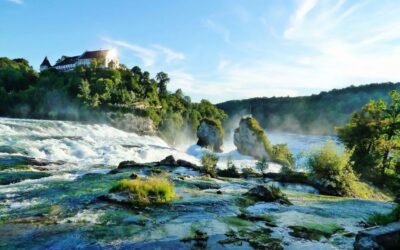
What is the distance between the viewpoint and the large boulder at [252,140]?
8094 cm

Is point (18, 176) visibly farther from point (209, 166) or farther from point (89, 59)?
point (89, 59)

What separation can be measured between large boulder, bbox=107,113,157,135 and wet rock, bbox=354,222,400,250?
100410 mm

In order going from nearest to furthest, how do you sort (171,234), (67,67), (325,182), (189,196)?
1. (171,234)
2. (189,196)
3. (325,182)
4. (67,67)

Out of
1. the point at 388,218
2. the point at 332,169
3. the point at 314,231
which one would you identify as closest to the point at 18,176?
the point at 314,231

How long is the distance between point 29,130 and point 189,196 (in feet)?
151

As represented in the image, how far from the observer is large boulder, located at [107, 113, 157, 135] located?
11000 cm

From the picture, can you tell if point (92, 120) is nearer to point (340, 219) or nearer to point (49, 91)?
point (49, 91)

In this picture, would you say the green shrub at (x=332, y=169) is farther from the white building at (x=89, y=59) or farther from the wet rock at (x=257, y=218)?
the white building at (x=89, y=59)

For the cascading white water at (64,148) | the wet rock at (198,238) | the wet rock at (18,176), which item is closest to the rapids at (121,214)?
the wet rock at (18,176)

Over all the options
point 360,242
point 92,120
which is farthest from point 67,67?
point 360,242

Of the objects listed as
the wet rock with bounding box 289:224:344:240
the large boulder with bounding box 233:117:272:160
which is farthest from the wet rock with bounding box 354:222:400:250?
the large boulder with bounding box 233:117:272:160

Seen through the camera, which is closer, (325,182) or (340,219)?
(340,219)

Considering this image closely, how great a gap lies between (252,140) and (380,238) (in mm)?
72073

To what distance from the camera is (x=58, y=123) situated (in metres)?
73.9
